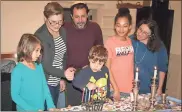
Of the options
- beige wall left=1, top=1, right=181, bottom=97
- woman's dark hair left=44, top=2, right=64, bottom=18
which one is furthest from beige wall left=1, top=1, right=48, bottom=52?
woman's dark hair left=44, top=2, right=64, bottom=18

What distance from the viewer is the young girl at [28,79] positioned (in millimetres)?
1528

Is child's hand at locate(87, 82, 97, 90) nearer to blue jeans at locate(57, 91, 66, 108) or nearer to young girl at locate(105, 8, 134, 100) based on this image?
young girl at locate(105, 8, 134, 100)

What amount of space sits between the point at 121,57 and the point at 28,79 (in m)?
0.71

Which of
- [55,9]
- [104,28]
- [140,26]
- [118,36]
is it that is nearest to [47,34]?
[55,9]

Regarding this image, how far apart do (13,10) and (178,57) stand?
2711 mm

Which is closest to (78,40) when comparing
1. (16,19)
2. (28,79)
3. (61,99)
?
(61,99)

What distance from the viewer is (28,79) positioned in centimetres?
158

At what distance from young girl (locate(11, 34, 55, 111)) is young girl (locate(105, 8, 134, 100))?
54cm

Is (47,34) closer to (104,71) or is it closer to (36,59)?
(36,59)

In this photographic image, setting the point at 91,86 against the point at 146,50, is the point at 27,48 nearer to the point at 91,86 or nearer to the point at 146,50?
the point at 91,86

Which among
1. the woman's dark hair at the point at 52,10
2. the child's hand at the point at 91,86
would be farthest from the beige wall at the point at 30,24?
the child's hand at the point at 91,86

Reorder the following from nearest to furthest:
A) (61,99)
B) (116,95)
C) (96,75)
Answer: (96,75)
(116,95)
(61,99)

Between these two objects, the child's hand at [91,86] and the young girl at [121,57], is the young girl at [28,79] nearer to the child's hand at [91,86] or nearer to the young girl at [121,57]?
the child's hand at [91,86]

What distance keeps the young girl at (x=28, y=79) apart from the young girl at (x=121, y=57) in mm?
535
